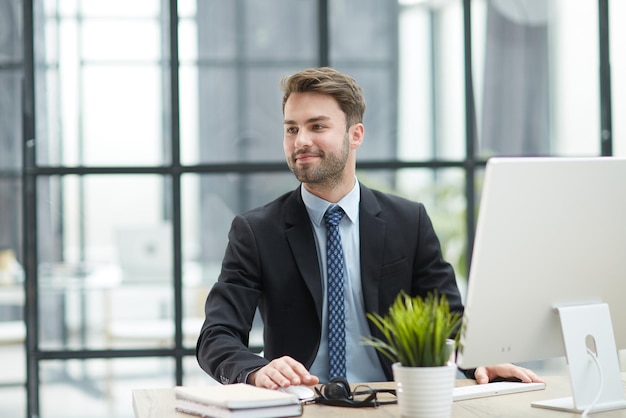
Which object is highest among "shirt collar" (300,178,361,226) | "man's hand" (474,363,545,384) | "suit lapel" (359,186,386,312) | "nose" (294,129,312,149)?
"nose" (294,129,312,149)

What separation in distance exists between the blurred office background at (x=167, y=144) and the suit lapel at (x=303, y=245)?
3.89 feet

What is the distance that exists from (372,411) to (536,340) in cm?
40

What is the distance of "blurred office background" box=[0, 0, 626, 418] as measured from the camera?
3.81 metres

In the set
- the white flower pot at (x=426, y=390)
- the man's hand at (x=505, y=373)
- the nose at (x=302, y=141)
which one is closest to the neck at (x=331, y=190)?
the nose at (x=302, y=141)

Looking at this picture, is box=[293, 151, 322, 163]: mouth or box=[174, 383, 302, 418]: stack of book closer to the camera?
box=[174, 383, 302, 418]: stack of book

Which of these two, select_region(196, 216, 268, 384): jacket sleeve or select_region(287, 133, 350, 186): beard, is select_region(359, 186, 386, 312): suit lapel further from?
select_region(196, 216, 268, 384): jacket sleeve

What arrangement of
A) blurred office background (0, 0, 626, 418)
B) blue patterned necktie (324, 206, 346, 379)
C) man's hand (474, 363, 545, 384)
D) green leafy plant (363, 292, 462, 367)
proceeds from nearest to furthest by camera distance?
1. green leafy plant (363, 292, 462, 367)
2. man's hand (474, 363, 545, 384)
3. blue patterned necktie (324, 206, 346, 379)
4. blurred office background (0, 0, 626, 418)

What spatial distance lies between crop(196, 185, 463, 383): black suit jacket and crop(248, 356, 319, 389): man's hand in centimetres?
39

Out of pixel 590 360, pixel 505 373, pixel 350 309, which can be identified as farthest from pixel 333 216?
pixel 590 360

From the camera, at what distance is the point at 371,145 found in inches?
157

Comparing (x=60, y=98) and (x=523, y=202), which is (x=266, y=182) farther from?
(x=523, y=202)

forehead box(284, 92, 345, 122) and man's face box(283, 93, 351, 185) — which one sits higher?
forehead box(284, 92, 345, 122)

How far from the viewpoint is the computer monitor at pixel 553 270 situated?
1895 mm

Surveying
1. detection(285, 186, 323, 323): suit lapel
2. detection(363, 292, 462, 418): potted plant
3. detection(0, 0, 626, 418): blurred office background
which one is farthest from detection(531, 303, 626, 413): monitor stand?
detection(0, 0, 626, 418): blurred office background
